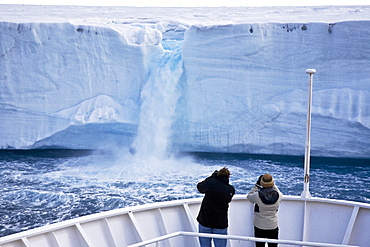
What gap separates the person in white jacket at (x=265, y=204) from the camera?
3.26 metres

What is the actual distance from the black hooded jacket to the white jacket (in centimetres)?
15

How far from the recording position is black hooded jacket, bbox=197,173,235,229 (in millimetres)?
3301

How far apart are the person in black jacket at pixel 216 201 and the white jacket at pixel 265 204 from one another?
0.15 m

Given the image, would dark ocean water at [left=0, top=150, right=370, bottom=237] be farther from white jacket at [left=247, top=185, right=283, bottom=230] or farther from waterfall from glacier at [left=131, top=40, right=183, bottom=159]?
white jacket at [left=247, top=185, right=283, bottom=230]

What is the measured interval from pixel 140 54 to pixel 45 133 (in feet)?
7.61

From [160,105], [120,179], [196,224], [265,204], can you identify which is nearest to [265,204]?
[265,204]

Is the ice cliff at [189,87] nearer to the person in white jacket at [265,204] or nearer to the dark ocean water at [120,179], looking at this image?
the dark ocean water at [120,179]

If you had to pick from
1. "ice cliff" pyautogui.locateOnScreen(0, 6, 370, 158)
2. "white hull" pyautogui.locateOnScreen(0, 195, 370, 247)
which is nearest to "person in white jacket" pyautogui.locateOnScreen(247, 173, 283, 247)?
"white hull" pyautogui.locateOnScreen(0, 195, 370, 247)

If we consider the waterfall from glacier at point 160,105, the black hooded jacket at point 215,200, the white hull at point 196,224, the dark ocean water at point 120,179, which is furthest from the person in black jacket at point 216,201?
the waterfall from glacier at point 160,105

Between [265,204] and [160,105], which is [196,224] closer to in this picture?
[265,204]

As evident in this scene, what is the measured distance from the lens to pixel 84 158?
31.6 ft

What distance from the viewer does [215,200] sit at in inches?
131

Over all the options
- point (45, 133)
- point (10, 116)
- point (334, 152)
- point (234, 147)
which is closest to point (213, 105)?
point (234, 147)

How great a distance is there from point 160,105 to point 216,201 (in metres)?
6.33
